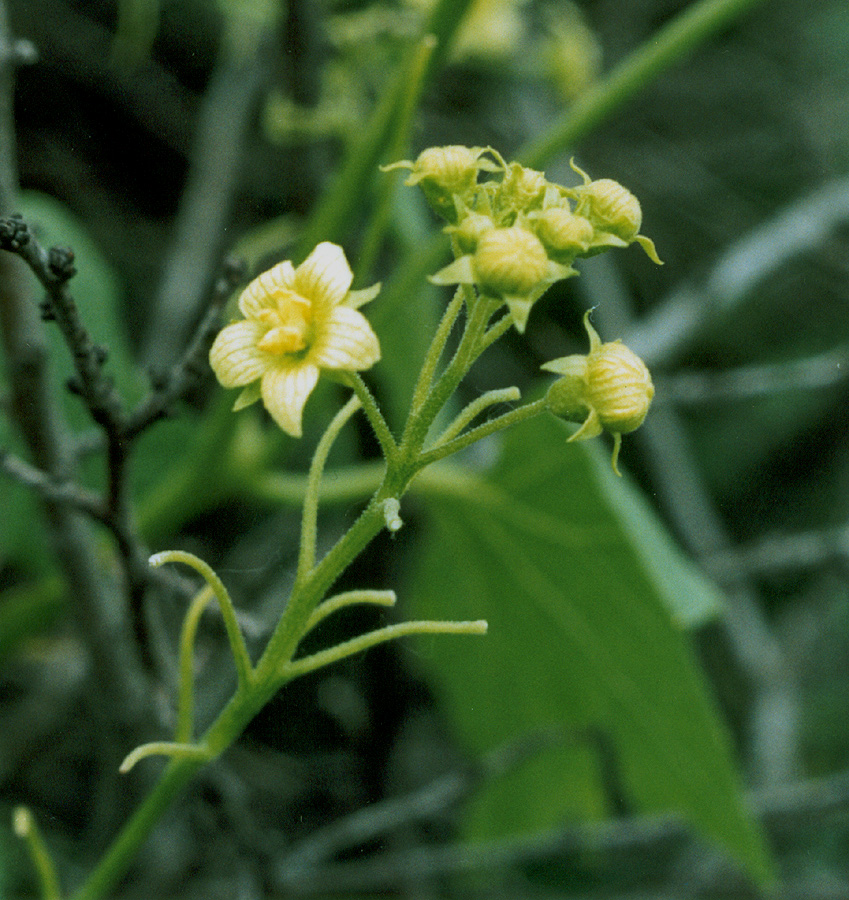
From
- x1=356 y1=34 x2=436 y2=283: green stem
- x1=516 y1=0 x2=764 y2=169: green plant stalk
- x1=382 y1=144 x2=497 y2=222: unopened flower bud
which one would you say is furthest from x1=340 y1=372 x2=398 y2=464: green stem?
x1=516 y1=0 x2=764 y2=169: green plant stalk

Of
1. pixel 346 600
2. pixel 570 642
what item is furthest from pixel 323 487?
pixel 346 600

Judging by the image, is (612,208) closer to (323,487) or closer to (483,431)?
(483,431)

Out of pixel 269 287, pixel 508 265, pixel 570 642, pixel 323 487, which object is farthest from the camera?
pixel 323 487

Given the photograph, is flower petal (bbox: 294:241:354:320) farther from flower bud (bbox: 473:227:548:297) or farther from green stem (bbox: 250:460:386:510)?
green stem (bbox: 250:460:386:510)

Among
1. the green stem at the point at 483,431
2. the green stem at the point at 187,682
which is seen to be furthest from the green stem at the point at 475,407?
the green stem at the point at 187,682

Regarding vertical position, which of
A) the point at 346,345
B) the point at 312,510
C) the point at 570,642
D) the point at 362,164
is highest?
the point at 362,164

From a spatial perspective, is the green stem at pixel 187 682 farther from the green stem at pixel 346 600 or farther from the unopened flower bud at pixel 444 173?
the unopened flower bud at pixel 444 173

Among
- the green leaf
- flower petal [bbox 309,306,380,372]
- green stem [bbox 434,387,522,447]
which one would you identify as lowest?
the green leaf
